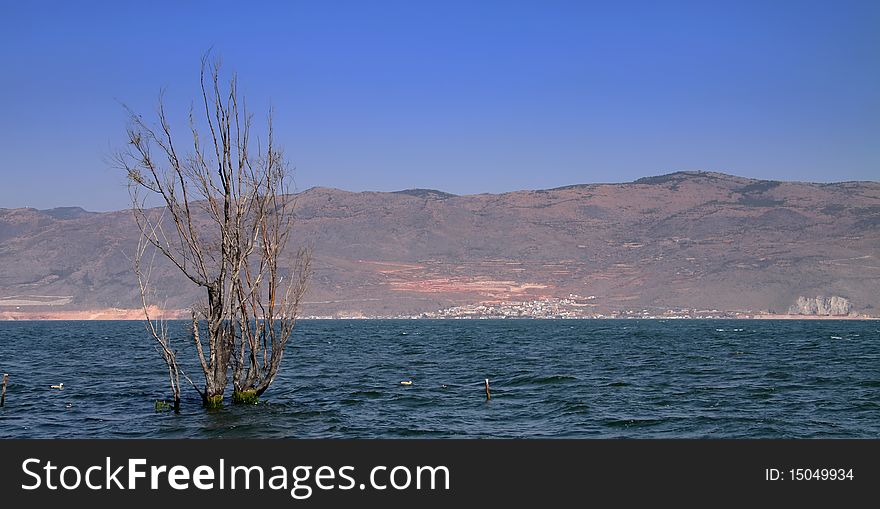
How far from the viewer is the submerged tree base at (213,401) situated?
26.7m

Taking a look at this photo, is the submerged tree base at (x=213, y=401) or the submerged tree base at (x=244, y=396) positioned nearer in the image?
the submerged tree base at (x=213, y=401)

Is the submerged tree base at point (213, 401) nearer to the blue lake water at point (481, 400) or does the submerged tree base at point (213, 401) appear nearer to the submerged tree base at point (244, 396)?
the blue lake water at point (481, 400)

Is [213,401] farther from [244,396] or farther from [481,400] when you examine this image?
[481,400]

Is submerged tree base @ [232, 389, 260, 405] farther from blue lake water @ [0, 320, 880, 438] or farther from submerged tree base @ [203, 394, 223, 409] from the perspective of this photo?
submerged tree base @ [203, 394, 223, 409]

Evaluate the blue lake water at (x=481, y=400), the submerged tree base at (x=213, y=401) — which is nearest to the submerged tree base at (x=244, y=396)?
the blue lake water at (x=481, y=400)

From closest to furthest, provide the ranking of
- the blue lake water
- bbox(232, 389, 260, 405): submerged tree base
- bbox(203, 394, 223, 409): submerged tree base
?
1. the blue lake water
2. bbox(203, 394, 223, 409): submerged tree base
3. bbox(232, 389, 260, 405): submerged tree base

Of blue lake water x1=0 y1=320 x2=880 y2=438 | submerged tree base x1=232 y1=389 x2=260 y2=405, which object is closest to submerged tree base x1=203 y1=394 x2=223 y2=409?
blue lake water x1=0 y1=320 x2=880 y2=438

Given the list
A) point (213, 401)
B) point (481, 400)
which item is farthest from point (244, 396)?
point (481, 400)

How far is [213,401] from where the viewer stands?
26.8 metres

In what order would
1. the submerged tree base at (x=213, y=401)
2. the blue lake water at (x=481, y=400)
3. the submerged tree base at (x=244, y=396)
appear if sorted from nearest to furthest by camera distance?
the blue lake water at (x=481, y=400) < the submerged tree base at (x=213, y=401) < the submerged tree base at (x=244, y=396)

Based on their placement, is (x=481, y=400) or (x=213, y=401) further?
(x=481, y=400)

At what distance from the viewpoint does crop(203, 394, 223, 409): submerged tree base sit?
2672cm
